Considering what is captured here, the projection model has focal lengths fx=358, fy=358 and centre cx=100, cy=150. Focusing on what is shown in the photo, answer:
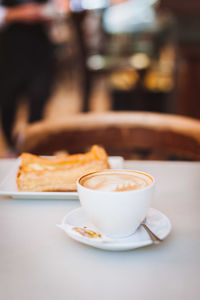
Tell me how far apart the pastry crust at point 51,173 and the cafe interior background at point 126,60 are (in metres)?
0.57

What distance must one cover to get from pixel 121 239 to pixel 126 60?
5.86 metres

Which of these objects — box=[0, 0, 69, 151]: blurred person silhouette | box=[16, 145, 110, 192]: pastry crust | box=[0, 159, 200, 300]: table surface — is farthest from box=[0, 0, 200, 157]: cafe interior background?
box=[0, 159, 200, 300]: table surface

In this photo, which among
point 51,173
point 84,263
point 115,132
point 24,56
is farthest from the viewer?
point 24,56

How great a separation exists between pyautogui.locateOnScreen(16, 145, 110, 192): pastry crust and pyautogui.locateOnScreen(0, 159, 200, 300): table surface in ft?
0.13

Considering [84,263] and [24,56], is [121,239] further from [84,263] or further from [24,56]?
[24,56]

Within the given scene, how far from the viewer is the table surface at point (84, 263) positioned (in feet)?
1.21

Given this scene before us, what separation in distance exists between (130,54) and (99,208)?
6757mm

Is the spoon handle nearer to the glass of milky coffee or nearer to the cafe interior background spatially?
the glass of milky coffee

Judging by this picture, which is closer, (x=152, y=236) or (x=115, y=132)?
(x=152, y=236)

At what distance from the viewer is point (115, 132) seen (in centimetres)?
129

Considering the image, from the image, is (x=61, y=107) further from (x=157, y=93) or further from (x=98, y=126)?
(x=98, y=126)

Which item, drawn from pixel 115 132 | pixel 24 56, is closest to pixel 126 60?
pixel 24 56

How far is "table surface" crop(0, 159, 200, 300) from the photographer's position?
1.21ft

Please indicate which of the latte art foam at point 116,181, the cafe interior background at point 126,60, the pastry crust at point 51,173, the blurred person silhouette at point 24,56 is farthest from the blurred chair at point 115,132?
the blurred person silhouette at point 24,56
